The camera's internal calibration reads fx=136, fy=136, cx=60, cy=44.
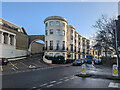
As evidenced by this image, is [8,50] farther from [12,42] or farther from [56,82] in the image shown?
[56,82]

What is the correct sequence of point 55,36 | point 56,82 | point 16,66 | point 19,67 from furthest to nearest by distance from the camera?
point 55,36 < point 16,66 < point 19,67 < point 56,82

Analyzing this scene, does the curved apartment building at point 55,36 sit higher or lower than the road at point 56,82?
Result: higher

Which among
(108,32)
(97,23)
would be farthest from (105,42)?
(97,23)

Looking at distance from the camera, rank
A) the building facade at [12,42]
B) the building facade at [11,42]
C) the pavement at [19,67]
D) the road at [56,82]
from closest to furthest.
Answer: the road at [56,82], the pavement at [19,67], the building facade at [11,42], the building facade at [12,42]

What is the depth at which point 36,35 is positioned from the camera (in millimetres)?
45906

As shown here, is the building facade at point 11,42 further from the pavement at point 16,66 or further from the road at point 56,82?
the road at point 56,82

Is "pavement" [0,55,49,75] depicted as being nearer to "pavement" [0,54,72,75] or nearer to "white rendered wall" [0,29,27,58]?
"pavement" [0,54,72,75]

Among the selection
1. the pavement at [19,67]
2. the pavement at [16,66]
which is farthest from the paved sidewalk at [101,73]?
the pavement at [16,66]

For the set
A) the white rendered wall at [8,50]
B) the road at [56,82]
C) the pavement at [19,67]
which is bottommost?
the pavement at [19,67]

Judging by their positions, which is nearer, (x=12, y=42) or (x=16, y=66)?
(x=16, y=66)

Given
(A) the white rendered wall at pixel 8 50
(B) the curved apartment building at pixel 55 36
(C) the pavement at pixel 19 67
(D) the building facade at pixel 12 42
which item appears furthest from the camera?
(B) the curved apartment building at pixel 55 36

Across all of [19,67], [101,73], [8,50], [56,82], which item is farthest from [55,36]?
[56,82]

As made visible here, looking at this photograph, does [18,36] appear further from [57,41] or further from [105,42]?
[105,42]

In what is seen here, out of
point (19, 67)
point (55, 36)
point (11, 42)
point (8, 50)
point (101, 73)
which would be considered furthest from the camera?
point (55, 36)
